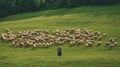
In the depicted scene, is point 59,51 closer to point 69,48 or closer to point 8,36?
point 69,48

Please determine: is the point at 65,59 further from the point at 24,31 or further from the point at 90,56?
the point at 24,31

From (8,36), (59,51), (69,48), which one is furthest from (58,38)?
(8,36)

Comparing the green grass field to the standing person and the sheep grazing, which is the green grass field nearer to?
the standing person

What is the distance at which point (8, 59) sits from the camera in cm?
4328

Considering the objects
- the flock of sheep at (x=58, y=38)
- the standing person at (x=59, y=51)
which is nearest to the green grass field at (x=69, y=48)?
the standing person at (x=59, y=51)

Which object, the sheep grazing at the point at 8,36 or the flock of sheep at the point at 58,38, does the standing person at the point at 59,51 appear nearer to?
the flock of sheep at the point at 58,38

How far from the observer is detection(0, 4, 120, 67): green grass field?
4078 centimetres

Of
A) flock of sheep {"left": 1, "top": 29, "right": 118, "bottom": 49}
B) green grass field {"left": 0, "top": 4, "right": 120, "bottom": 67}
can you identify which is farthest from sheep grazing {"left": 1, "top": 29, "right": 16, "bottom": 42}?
green grass field {"left": 0, "top": 4, "right": 120, "bottom": 67}

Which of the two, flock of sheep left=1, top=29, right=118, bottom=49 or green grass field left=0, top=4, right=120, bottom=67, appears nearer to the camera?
green grass field left=0, top=4, right=120, bottom=67

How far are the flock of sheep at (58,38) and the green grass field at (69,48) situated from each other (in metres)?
0.91

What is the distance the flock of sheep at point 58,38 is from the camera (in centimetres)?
4768

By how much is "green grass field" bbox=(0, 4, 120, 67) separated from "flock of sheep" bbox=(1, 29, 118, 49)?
913 mm

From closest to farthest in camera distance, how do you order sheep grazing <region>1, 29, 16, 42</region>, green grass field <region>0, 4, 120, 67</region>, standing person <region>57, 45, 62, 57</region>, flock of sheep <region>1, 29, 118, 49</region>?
green grass field <region>0, 4, 120, 67</region>
standing person <region>57, 45, 62, 57</region>
flock of sheep <region>1, 29, 118, 49</region>
sheep grazing <region>1, 29, 16, 42</region>

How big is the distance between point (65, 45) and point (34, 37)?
5.24m
